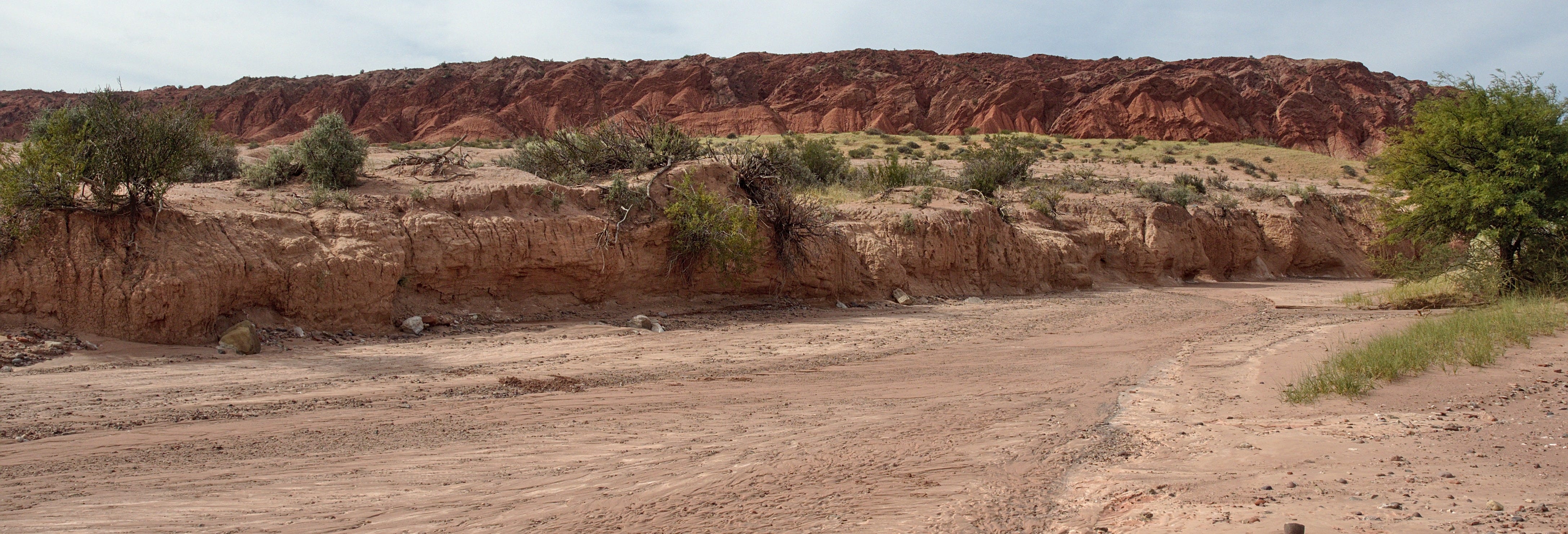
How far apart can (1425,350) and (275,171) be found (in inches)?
572

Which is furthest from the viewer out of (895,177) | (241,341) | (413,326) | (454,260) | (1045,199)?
(1045,199)

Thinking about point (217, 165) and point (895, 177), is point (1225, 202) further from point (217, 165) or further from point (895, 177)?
point (217, 165)

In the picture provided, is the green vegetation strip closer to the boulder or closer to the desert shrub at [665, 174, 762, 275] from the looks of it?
the desert shrub at [665, 174, 762, 275]

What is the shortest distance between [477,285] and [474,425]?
6.10 meters

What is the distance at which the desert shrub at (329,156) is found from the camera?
12.1 meters

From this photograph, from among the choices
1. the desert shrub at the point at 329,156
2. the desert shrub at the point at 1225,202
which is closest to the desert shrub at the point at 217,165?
the desert shrub at the point at 329,156

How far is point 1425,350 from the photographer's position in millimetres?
8273

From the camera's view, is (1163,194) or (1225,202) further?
(1225,202)

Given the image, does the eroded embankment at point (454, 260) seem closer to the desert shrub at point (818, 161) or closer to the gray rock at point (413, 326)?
the gray rock at point (413, 326)

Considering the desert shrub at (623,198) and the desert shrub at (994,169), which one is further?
the desert shrub at (994,169)

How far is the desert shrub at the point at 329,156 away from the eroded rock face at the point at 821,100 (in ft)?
126

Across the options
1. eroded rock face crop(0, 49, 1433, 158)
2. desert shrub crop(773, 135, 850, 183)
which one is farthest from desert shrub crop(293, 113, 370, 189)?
eroded rock face crop(0, 49, 1433, 158)

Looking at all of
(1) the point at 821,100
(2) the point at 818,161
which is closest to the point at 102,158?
(2) the point at 818,161

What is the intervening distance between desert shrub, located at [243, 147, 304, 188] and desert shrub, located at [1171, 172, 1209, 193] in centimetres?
2423
